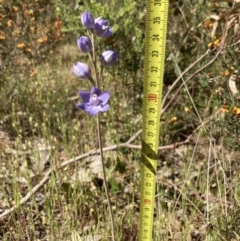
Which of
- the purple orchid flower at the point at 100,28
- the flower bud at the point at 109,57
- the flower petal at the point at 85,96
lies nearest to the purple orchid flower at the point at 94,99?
the flower petal at the point at 85,96

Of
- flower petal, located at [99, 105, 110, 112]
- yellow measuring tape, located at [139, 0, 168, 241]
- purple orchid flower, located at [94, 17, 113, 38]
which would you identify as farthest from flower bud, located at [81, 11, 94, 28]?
flower petal, located at [99, 105, 110, 112]

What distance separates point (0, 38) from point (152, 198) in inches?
93.2

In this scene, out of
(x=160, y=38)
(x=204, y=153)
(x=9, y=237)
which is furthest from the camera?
(x=204, y=153)

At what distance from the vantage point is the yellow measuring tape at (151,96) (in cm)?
172

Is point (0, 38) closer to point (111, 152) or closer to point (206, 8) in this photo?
point (111, 152)

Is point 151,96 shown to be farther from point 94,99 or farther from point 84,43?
point 84,43

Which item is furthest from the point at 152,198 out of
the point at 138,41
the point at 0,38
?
the point at 0,38

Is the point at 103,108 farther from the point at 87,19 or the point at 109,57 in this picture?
the point at 87,19

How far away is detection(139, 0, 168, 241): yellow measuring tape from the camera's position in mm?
1716

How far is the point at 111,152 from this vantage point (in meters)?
3.16

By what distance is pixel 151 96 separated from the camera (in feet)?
5.90

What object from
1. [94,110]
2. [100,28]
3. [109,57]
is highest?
[100,28]

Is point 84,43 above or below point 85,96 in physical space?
above

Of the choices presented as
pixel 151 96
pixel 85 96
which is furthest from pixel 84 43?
pixel 151 96
